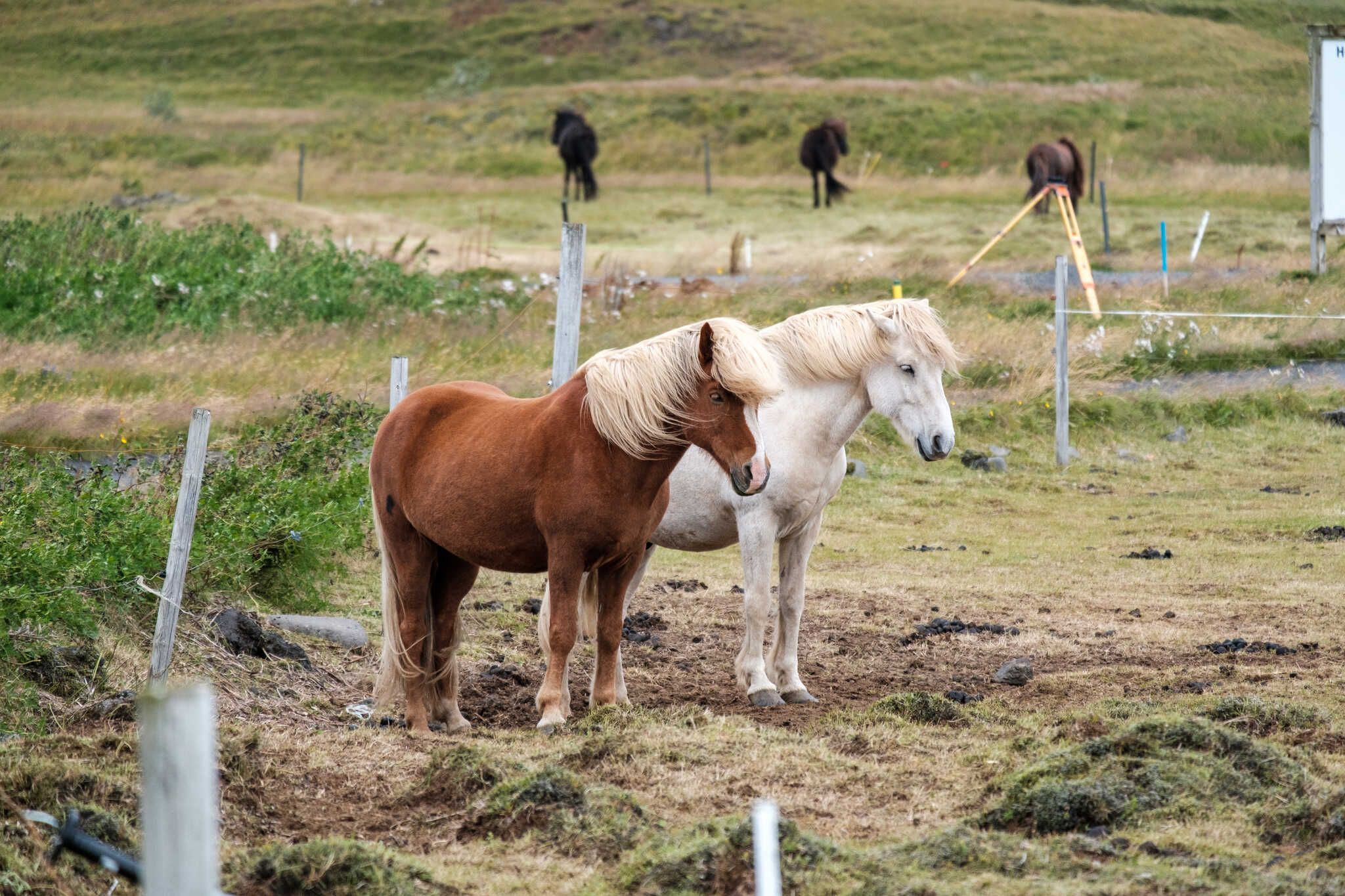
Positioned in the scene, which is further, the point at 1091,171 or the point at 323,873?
the point at 1091,171

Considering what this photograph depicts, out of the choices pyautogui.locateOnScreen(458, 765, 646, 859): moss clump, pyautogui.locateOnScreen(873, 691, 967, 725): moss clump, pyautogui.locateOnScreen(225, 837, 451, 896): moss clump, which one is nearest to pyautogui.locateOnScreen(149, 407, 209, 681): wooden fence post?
pyautogui.locateOnScreen(458, 765, 646, 859): moss clump

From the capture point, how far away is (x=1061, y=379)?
1223 centimetres

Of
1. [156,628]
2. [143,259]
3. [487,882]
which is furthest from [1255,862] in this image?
[143,259]

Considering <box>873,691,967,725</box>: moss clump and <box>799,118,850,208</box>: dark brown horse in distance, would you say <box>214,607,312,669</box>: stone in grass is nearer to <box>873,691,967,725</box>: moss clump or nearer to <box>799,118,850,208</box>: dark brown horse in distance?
<box>873,691,967,725</box>: moss clump

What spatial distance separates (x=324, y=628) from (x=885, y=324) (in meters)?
3.27

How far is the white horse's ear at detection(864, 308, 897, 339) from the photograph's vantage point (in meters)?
6.37

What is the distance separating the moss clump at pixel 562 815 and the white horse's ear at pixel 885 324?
9.03ft

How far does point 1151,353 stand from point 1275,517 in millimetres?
3839

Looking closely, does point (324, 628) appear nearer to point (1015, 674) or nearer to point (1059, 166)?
point (1015, 674)

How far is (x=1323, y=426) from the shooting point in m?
13.0

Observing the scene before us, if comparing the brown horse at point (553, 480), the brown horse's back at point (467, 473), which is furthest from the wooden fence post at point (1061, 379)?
the brown horse's back at point (467, 473)

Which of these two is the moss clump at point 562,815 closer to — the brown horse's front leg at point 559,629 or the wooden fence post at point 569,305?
the brown horse's front leg at point 559,629

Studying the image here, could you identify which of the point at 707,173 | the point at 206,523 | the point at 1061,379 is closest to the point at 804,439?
the point at 206,523

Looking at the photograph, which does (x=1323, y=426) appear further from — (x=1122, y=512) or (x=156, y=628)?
(x=156, y=628)
